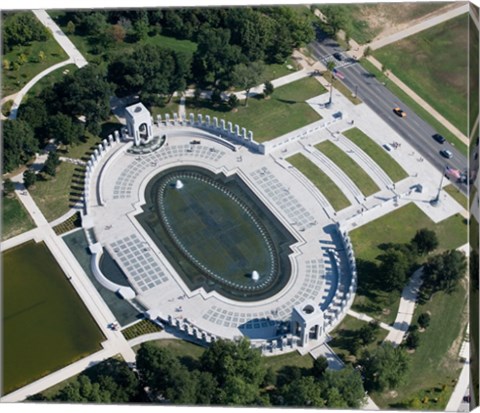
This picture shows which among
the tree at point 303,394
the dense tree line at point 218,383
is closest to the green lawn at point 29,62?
the dense tree line at point 218,383

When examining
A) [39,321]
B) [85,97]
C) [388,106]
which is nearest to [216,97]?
[85,97]

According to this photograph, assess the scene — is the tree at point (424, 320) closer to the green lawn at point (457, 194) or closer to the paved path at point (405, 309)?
the paved path at point (405, 309)

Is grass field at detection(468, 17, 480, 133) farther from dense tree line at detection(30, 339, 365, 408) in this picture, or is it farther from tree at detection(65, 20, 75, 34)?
tree at detection(65, 20, 75, 34)

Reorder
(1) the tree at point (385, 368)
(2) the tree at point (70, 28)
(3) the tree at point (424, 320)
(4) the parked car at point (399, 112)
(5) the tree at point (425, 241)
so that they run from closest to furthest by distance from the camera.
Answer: (1) the tree at point (385, 368)
(3) the tree at point (424, 320)
(5) the tree at point (425, 241)
(4) the parked car at point (399, 112)
(2) the tree at point (70, 28)

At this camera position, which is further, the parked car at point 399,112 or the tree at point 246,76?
the parked car at point 399,112

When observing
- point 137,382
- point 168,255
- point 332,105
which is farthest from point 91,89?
point 137,382

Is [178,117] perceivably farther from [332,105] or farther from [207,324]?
[207,324]

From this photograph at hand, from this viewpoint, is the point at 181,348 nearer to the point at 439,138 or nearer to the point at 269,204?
the point at 269,204
